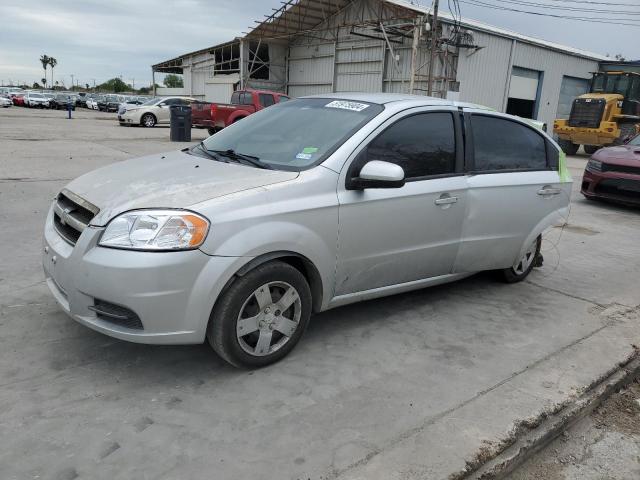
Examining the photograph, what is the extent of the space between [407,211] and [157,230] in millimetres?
1687

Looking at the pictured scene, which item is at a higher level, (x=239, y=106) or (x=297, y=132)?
(x=297, y=132)

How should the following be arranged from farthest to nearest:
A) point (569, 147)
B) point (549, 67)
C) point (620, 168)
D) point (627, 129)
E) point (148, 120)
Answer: point (549, 67), point (148, 120), point (569, 147), point (627, 129), point (620, 168)

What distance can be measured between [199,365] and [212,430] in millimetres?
671

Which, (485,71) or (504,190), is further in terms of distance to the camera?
(485,71)

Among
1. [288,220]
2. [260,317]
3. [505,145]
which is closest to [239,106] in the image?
[505,145]

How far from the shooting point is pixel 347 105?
3.88 m

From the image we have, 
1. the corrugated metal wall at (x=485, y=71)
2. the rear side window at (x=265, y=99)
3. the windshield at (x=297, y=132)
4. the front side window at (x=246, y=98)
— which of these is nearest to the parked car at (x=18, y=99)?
the front side window at (x=246, y=98)

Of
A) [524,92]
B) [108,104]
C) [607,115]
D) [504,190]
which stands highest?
[524,92]

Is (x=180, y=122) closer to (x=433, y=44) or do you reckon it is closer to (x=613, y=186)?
(x=433, y=44)

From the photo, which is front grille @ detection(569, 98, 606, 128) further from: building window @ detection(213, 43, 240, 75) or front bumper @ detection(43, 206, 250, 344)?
front bumper @ detection(43, 206, 250, 344)

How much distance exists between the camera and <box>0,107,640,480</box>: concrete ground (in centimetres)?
241

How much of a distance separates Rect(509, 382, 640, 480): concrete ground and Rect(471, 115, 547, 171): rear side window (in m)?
1.95

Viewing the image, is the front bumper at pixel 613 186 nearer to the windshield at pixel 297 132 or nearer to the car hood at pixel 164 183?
the windshield at pixel 297 132

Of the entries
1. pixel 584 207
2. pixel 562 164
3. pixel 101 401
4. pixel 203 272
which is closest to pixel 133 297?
pixel 203 272
